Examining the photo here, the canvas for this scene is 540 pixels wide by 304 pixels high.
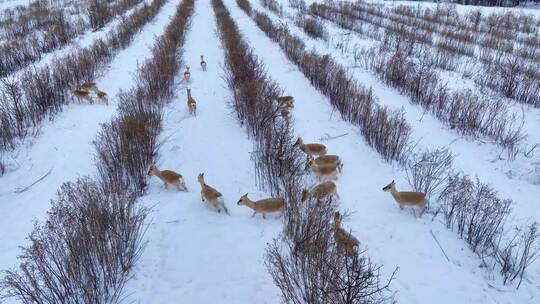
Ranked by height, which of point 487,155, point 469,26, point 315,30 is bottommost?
point 487,155

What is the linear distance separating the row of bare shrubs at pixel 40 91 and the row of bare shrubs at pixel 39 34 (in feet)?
5.62

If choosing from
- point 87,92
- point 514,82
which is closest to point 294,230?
point 87,92

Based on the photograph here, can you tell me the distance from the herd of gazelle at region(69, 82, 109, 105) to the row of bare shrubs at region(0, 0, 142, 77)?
309 centimetres

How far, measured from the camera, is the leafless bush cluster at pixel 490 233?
129 inches

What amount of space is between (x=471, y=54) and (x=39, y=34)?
587 inches

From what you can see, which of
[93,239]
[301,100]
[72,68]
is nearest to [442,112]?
[301,100]

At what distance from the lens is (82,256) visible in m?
2.75

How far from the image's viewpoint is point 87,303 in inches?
105

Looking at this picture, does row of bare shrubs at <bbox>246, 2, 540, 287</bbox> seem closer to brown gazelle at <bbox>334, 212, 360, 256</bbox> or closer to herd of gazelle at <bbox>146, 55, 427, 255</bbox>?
herd of gazelle at <bbox>146, 55, 427, 255</bbox>

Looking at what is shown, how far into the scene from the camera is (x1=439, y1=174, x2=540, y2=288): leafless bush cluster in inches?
129

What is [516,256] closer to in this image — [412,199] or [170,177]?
[412,199]

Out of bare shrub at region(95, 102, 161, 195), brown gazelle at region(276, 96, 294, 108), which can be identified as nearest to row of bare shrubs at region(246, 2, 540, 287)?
brown gazelle at region(276, 96, 294, 108)

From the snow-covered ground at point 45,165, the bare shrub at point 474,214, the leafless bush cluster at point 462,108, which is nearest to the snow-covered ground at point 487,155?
the leafless bush cluster at point 462,108

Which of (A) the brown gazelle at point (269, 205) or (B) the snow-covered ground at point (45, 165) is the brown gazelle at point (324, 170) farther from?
(B) the snow-covered ground at point (45, 165)
